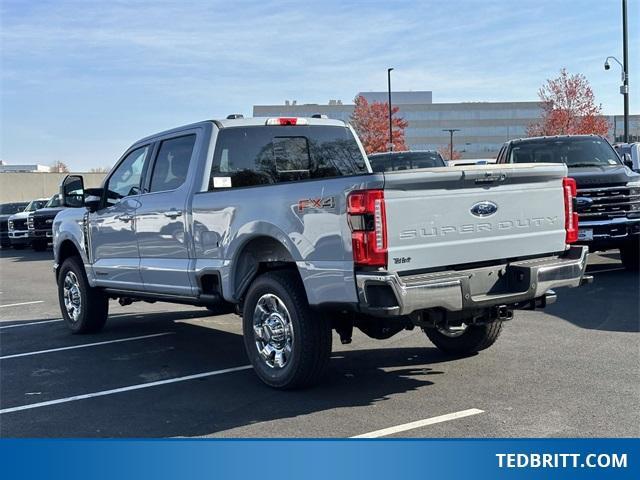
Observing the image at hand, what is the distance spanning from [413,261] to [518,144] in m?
8.51

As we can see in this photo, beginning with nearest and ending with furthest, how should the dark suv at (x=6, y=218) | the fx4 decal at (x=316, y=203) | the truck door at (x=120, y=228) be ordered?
the fx4 decal at (x=316, y=203) < the truck door at (x=120, y=228) < the dark suv at (x=6, y=218)

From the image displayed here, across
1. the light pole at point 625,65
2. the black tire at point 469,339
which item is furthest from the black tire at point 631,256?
the light pole at point 625,65

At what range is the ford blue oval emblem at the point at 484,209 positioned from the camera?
538cm

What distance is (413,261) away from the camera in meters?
5.07

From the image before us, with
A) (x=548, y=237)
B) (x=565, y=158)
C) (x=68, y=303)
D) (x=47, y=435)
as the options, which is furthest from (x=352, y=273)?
(x=565, y=158)

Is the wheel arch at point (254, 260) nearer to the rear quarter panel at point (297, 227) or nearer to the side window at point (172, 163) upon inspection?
the rear quarter panel at point (297, 227)

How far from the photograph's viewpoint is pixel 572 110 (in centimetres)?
4706

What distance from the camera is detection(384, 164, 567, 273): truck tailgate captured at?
16.4 ft

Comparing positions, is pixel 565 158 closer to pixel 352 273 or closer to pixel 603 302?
pixel 603 302

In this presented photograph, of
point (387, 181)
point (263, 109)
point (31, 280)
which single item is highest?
point (263, 109)

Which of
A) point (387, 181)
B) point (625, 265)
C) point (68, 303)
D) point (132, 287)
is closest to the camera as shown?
point (387, 181)

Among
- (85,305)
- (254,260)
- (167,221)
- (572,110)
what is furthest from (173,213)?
(572,110)

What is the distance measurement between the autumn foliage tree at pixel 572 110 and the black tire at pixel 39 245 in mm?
32157

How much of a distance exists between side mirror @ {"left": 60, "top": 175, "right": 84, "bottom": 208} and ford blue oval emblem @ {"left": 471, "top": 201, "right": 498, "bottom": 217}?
16.4 feet
